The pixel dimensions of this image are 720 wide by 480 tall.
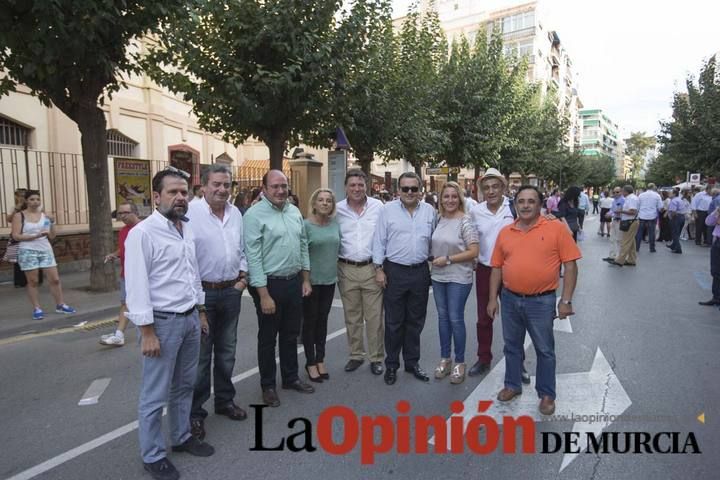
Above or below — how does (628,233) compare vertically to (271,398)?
above

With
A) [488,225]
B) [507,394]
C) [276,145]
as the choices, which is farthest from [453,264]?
[276,145]

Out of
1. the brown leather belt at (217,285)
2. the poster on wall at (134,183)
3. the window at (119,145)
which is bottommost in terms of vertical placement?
the brown leather belt at (217,285)

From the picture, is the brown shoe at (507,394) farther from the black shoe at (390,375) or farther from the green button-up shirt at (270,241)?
the green button-up shirt at (270,241)

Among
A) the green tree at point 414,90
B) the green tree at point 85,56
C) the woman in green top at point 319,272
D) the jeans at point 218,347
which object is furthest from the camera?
the green tree at point 414,90

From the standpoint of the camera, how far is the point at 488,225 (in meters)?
4.72

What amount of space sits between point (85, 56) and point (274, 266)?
212 inches

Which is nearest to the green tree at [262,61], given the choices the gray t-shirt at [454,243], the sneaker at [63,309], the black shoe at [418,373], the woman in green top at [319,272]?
the sneaker at [63,309]

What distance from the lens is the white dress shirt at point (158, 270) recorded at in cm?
287

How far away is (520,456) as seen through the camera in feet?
10.8

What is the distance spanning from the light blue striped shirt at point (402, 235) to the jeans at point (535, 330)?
0.85 meters

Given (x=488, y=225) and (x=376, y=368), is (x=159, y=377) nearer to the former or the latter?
(x=376, y=368)

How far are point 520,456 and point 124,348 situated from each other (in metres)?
4.45

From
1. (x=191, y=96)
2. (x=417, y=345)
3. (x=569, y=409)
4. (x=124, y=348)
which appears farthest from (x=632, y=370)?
(x=191, y=96)

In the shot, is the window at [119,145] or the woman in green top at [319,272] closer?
the woman in green top at [319,272]
